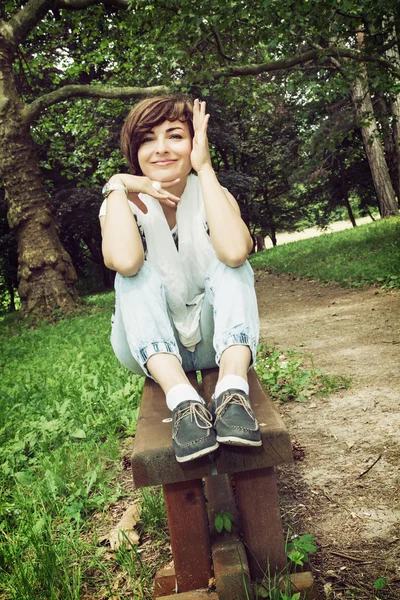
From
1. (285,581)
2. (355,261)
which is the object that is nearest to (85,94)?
(355,261)

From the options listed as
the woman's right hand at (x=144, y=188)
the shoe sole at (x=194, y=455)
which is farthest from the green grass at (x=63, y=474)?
the woman's right hand at (x=144, y=188)

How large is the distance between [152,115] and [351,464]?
6.63 feet

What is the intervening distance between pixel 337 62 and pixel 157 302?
8.91 metres

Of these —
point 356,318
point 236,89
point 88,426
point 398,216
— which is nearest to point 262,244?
point 398,216

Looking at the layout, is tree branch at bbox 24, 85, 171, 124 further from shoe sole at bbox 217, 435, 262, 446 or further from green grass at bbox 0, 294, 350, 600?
shoe sole at bbox 217, 435, 262, 446

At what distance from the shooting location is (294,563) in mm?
1719

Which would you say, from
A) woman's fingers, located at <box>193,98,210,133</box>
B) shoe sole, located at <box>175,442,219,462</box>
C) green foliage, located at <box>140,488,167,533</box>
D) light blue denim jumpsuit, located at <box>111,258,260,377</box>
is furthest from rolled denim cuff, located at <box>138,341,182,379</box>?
woman's fingers, located at <box>193,98,210,133</box>

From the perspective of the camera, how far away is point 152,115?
2467mm

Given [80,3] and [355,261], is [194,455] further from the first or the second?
[80,3]

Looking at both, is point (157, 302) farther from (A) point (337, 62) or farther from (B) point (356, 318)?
(A) point (337, 62)

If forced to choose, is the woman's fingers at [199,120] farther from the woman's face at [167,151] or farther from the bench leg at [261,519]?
the bench leg at [261,519]

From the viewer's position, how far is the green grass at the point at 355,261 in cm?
815

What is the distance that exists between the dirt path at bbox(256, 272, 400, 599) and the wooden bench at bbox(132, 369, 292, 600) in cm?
30

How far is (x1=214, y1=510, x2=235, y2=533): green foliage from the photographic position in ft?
5.82
